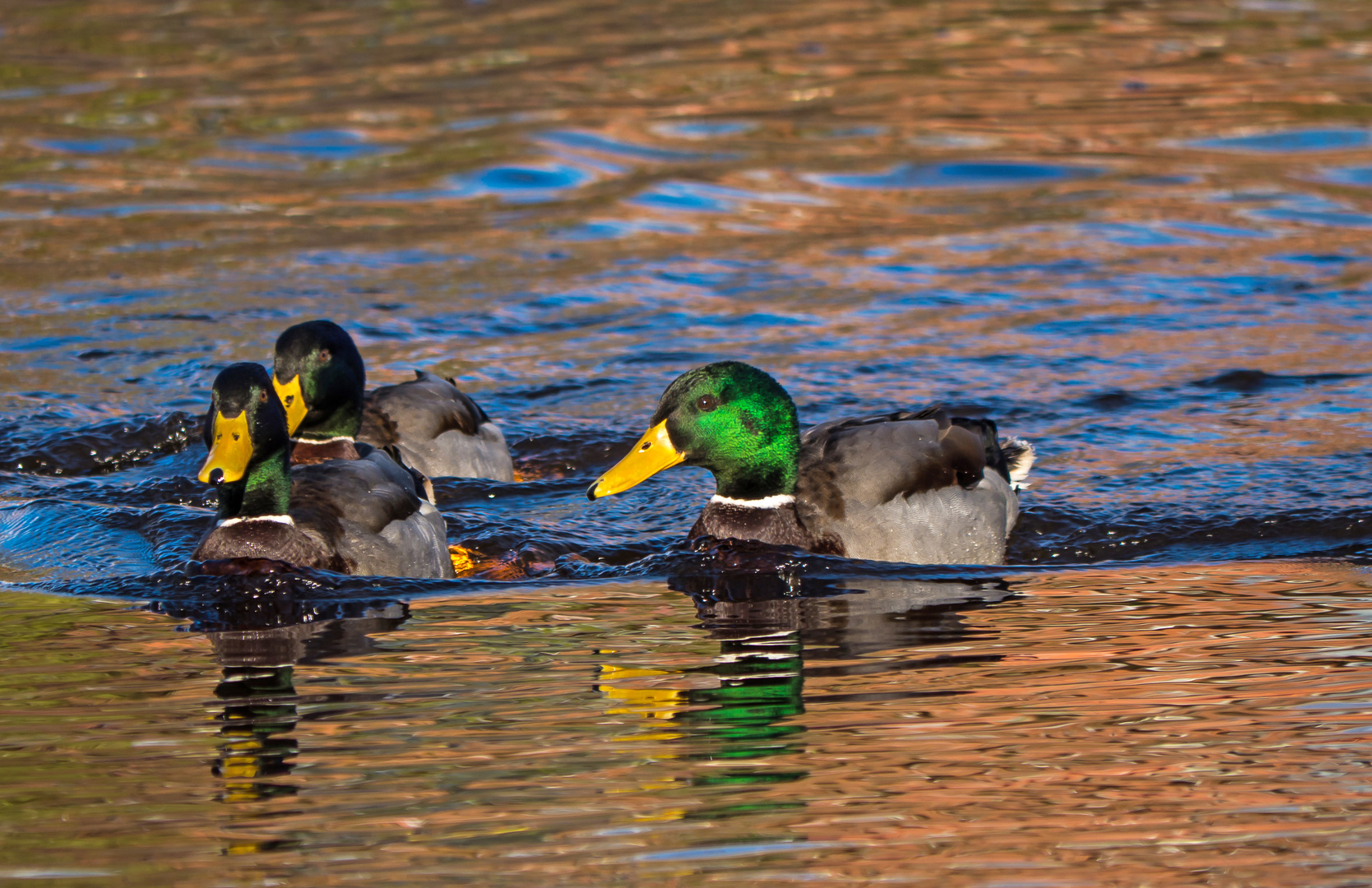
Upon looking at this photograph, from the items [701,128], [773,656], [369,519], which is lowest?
[773,656]

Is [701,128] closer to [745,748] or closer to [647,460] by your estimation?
[647,460]

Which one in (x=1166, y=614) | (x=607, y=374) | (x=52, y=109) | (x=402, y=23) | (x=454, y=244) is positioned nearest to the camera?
(x=1166, y=614)

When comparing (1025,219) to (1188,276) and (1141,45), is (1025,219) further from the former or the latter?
(1141,45)

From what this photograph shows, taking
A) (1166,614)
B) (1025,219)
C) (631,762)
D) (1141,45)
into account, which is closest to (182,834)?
(631,762)

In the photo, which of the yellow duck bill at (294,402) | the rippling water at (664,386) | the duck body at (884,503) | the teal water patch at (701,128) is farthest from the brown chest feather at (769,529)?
the teal water patch at (701,128)

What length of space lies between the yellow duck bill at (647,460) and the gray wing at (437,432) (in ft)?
5.63

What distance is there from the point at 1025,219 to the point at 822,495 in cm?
731

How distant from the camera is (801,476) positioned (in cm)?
760

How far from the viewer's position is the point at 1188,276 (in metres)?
12.6

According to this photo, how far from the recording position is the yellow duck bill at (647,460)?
24.0 ft

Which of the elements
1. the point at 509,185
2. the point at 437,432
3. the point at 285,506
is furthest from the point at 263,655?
the point at 509,185

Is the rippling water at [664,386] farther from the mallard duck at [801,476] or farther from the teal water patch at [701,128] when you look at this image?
the mallard duck at [801,476]

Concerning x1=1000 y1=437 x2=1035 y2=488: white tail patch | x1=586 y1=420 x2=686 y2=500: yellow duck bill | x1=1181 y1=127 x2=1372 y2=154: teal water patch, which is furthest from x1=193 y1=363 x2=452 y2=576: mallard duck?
x1=1181 y1=127 x2=1372 y2=154: teal water patch

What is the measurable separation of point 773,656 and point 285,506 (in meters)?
2.16
